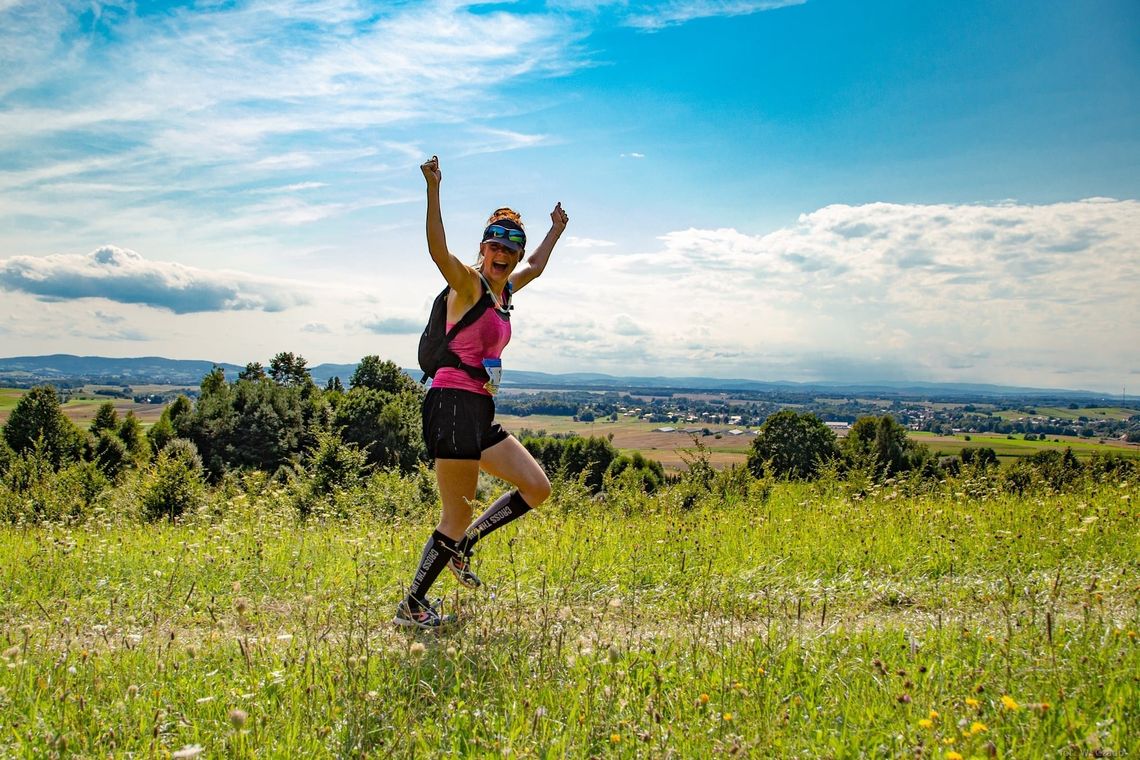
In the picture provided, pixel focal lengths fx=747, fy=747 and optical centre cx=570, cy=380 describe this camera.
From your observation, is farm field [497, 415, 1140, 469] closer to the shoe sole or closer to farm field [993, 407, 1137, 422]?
the shoe sole

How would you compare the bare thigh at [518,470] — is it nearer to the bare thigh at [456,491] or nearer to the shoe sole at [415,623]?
the bare thigh at [456,491]

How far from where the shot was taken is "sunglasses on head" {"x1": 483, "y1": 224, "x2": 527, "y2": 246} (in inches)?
201

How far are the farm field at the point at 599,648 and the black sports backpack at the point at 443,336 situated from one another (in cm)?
150

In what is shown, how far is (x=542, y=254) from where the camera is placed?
616cm

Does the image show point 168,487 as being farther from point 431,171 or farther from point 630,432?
point 630,432

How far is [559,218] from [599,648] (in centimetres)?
394

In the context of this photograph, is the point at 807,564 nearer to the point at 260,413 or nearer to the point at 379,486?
the point at 379,486

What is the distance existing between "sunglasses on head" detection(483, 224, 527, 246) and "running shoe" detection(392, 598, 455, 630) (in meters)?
2.44

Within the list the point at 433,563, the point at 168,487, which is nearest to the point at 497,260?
the point at 433,563

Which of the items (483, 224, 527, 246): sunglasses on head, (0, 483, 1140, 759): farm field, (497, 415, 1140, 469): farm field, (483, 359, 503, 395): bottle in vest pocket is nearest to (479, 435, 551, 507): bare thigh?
(483, 359, 503, 395): bottle in vest pocket

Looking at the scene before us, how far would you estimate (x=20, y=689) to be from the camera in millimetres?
3471

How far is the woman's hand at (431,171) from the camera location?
4.48 meters

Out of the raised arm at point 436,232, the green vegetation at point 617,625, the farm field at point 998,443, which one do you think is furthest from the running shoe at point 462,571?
the farm field at point 998,443

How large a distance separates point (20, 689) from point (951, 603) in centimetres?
557
